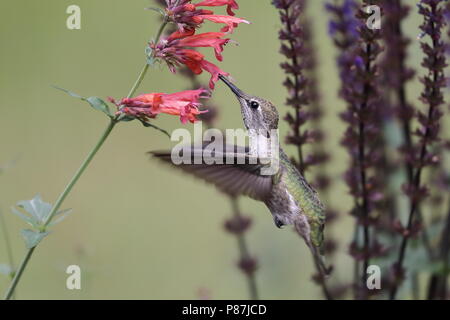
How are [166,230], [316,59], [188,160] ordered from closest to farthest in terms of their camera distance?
[188,160], [316,59], [166,230]

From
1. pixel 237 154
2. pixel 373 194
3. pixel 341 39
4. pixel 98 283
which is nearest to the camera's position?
pixel 237 154

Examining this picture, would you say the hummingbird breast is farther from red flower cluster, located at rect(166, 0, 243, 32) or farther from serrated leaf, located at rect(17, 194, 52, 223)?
serrated leaf, located at rect(17, 194, 52, 223)

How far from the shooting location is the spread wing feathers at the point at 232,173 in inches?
86.8

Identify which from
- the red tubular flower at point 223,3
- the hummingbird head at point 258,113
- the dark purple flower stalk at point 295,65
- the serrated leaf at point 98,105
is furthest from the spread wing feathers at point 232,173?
the red tubular flower at point 223,3

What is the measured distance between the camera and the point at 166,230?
5.87 metres

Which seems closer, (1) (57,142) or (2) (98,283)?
(2) (98,283)

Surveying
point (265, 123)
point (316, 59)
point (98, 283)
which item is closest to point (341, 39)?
point (316, 59)

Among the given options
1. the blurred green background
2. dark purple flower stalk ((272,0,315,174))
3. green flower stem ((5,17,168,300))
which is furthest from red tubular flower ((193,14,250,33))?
the blurred green background

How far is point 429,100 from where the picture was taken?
2.70 metres

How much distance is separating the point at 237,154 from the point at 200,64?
326mm

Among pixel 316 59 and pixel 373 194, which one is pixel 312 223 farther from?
pixel 316 59

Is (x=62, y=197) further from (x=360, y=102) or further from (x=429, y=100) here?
(x=429, y=100)

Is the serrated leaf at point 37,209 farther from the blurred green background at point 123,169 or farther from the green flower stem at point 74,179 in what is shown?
the blurred green background at point 123,169
